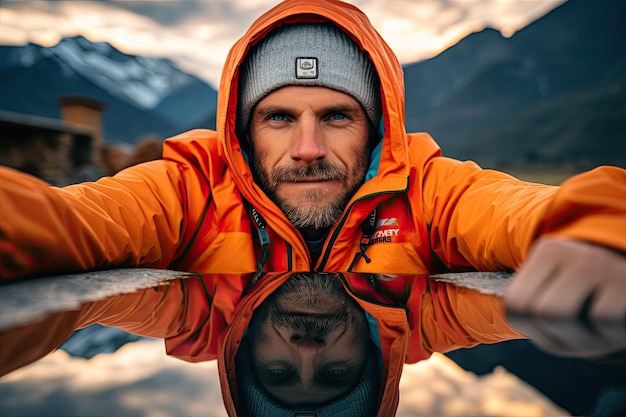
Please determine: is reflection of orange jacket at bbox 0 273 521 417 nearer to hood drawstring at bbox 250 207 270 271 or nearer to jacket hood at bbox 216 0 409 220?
hood drawstring at bbox 250 207 270 271

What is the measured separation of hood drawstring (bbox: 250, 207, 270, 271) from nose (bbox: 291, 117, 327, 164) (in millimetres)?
234

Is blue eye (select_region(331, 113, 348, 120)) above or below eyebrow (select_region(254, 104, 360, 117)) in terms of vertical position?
below

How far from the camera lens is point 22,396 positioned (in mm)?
338

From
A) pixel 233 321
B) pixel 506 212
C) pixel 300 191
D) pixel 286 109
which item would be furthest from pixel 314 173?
pixel 233 321

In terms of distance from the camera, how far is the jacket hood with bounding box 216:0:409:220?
5.10 ft

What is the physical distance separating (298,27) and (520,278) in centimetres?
146

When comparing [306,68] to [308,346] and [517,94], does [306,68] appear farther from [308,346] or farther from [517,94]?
[517,94]

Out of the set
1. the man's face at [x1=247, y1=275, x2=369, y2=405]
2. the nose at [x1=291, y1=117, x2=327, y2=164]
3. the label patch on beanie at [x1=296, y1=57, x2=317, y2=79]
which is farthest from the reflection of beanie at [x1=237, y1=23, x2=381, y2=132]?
the man's face at [x1=247, y1=275, x2=369, y2=405]

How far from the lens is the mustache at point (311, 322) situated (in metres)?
0.54

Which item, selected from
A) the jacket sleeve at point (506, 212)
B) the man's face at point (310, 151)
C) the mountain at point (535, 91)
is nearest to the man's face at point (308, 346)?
the jacket sleeve at point (506, 212)

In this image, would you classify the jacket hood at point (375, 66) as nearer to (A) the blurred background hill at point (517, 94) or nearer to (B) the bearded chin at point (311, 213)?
(B) the bearded chin at point (311, 213)

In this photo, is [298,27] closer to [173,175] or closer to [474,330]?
[173,175]

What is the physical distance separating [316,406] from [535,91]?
4705 cm

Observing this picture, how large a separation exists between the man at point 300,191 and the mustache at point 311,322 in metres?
0.42
